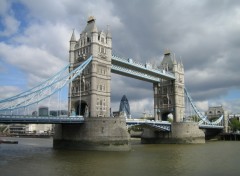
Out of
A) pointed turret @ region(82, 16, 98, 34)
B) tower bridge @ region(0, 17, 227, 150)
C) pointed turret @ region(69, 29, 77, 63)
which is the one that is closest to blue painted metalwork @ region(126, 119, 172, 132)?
tower bridge @ region(0, 17, 227, 150)

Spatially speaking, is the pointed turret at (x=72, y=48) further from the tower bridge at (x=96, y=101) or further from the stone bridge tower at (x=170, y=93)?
the stone bridge tower at (x=170, y=93)

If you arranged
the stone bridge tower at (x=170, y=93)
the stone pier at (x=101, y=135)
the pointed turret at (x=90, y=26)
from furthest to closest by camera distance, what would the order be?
1. the stone bridge tower at (x=170, y=93)
2. the pointed turret at (x=90, y=26)
3. the stone pier at (x=101, y=135)

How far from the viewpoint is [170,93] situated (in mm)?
61938

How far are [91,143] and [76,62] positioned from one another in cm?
1364

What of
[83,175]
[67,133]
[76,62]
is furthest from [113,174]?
[76,62]

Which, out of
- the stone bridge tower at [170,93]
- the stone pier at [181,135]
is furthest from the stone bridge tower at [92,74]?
the stone bridge tower at [170,93]

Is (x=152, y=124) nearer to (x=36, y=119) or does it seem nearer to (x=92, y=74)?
(x=92, y=74)

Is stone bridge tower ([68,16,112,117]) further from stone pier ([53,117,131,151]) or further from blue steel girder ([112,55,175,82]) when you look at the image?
stone pier ([53,117,131,151])

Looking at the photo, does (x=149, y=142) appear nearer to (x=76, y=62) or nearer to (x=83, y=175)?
(x=76, y=62)

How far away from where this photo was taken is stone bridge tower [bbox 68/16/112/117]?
137 ft

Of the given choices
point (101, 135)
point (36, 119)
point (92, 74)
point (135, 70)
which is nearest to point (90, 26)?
point (92, 74)

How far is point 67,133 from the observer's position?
39.6 meters

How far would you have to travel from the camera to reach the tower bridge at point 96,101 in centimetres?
3638

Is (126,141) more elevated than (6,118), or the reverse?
(6,118)
